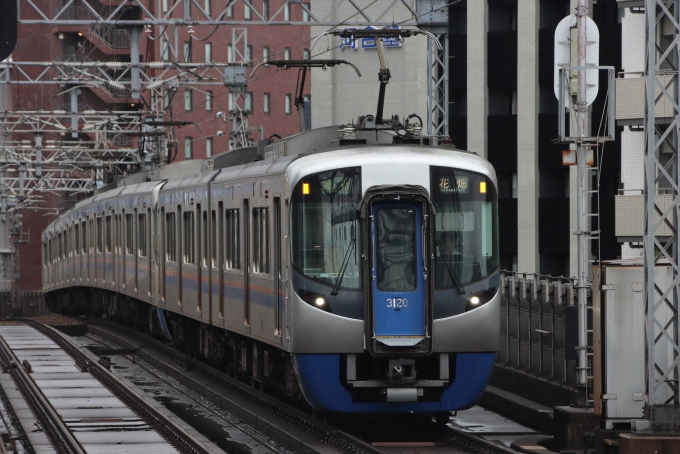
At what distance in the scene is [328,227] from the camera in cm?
1359

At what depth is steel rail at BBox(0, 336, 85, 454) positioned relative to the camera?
14.6 metres

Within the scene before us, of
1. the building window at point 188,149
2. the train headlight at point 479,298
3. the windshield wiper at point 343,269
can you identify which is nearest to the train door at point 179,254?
the windshield wiper at point 343,269

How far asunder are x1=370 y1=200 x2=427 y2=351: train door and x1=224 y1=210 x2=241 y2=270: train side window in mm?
3996

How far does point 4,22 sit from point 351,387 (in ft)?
22.2

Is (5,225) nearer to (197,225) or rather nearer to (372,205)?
(197,225)

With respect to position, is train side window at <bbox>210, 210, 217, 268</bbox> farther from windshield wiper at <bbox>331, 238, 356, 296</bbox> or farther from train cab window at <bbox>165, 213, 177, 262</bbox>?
windshield wiper at <bbox>331, 238, 356, 296</bbox>

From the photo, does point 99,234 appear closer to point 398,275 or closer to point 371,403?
point 371,403

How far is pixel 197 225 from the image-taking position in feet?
66.8

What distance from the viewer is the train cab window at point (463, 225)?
13555 millimetres

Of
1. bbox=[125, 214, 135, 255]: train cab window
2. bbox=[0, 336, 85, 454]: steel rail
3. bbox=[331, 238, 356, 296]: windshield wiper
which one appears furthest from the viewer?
bbox=[125, 214, 135, 255]: train cab window

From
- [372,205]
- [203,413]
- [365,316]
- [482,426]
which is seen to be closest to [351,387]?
[365,316]

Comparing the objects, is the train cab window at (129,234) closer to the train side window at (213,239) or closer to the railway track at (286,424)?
the railway track at (286,424)

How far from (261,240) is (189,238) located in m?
5.94

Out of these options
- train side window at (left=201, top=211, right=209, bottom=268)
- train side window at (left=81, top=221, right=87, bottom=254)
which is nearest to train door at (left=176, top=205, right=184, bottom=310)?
train side window at (left=201, top=211, right=209, bottom=268)
